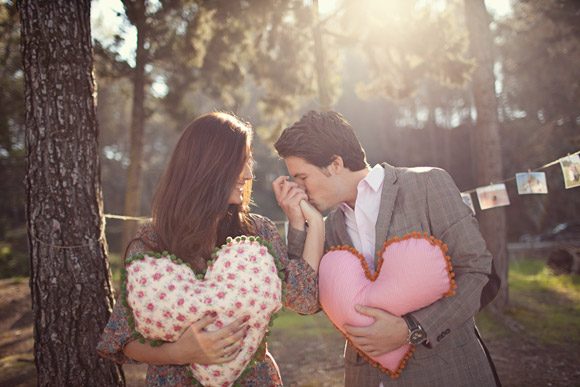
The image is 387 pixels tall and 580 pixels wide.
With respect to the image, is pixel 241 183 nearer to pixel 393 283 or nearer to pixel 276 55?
pixel 393 283

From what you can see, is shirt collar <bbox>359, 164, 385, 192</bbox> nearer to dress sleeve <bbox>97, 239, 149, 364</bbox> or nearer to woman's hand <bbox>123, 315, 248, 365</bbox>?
woman's hand <bbox>123, 315, 248, 365</bbox>

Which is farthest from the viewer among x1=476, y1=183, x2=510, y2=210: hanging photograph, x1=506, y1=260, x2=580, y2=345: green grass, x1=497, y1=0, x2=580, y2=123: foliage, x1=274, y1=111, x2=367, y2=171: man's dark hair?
x1=497, y1=0, x2=580, y2=123: foliage

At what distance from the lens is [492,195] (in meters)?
4.20

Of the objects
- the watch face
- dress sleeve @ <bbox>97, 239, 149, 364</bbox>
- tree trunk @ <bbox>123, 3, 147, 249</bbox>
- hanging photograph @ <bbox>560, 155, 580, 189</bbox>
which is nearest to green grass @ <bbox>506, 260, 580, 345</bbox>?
hanging photograph @ <bbox>560, 155, 580, 189</bbox>

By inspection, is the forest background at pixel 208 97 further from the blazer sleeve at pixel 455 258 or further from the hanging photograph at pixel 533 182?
the blazer sleeve at pixel 455 258

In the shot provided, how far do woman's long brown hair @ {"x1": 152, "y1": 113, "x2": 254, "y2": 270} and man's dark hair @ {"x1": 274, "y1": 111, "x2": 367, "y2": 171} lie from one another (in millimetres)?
380

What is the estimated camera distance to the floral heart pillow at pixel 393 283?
1.81 metres

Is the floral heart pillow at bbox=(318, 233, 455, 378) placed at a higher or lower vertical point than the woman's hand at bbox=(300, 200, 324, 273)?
lower

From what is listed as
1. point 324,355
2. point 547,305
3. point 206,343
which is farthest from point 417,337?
point 547,305

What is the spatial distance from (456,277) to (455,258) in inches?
3.5

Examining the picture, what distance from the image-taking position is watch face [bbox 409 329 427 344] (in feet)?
5.96

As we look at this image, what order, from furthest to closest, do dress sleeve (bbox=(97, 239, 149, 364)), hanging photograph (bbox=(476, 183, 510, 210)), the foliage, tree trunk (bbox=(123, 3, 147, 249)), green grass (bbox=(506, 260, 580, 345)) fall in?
the foliage
tree trunk (bbox=(123, 3, 147, 249))
green grass (bbox=(506, 260, 580, 345))
hanging photograph (bbox=(476, 183, 510, 210))
dress sleeve (bbox=(97, 239, 149, 364))

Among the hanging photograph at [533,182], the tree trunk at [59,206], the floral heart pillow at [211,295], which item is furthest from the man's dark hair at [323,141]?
the hanging photograph at [533,182]

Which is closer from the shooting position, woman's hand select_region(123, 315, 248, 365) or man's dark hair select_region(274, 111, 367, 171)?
woman's hand select_region(123, 315, 248, 365)
